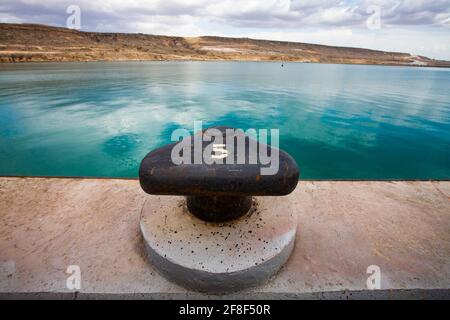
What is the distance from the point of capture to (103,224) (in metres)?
2.22

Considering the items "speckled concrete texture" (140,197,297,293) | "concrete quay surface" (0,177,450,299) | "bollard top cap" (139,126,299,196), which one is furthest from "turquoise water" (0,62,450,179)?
Answer: "bollard top cap" (139,126,299,196)

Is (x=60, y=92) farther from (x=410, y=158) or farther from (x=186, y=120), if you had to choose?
(x=410, y=158)

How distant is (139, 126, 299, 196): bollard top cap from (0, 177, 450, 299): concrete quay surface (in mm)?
653

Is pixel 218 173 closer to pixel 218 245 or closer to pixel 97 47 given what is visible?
pixel 218 245

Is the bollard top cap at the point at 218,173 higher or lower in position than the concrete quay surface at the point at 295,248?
higher

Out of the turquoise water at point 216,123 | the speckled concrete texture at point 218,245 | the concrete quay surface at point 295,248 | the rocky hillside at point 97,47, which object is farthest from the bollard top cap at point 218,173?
the rocky hillside at point 97,47

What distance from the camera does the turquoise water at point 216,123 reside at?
6.97 meters

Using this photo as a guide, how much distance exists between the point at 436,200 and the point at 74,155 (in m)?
8.21

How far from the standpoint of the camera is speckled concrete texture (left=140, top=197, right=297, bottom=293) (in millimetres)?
1654

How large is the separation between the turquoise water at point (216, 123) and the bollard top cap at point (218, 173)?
5.14 m

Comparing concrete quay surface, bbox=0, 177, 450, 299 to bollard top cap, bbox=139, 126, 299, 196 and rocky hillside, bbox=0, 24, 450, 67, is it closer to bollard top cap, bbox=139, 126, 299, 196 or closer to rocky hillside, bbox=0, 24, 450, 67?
bollard top cap, bbox=139, 126, 299, 196

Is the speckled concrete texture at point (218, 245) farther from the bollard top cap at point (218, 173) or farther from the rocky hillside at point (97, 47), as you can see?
the rocky hillside at point (97, 47)

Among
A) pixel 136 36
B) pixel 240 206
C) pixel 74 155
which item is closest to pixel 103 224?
pixel 240 206

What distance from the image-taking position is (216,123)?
11.3 m
